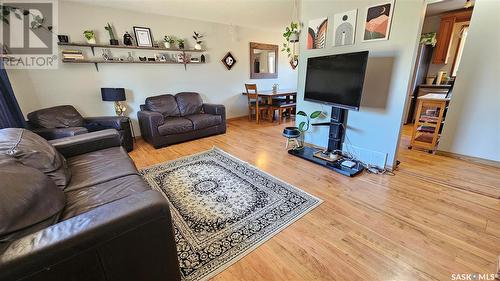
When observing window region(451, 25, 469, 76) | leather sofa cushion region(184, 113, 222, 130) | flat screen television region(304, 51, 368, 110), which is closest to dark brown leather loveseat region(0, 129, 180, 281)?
flat screen television region(304, 51, 368, 110)

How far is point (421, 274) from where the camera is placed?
53.7 inches

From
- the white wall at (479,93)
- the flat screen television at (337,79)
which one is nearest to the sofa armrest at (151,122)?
the flat screen television at (337,79)

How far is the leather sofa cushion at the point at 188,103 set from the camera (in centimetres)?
432

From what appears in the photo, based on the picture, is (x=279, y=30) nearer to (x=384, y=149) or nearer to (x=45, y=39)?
(x=384, y=149)

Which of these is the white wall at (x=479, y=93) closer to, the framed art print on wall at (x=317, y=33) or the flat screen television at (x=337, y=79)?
the flat screen television at (x=337, y=79)

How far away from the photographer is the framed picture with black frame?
382cm

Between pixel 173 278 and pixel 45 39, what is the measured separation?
400cm

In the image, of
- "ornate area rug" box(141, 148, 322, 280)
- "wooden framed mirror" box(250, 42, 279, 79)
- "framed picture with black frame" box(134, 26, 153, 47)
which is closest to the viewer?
"ornate area rug" box(141, 148, 322, 280)

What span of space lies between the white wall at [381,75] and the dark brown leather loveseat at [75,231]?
2639 mm

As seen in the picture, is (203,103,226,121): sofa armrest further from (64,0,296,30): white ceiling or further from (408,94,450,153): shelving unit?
(408,94,450,153): shelving unit

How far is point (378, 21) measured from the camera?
2430mm

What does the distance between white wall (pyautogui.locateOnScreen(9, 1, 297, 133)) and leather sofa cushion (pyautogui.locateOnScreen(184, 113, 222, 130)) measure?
3.18 feet

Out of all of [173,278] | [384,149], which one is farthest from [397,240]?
[173,278]

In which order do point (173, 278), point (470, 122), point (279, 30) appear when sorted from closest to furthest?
point (173, 278)
point (470, 122)
point (279, 30)
